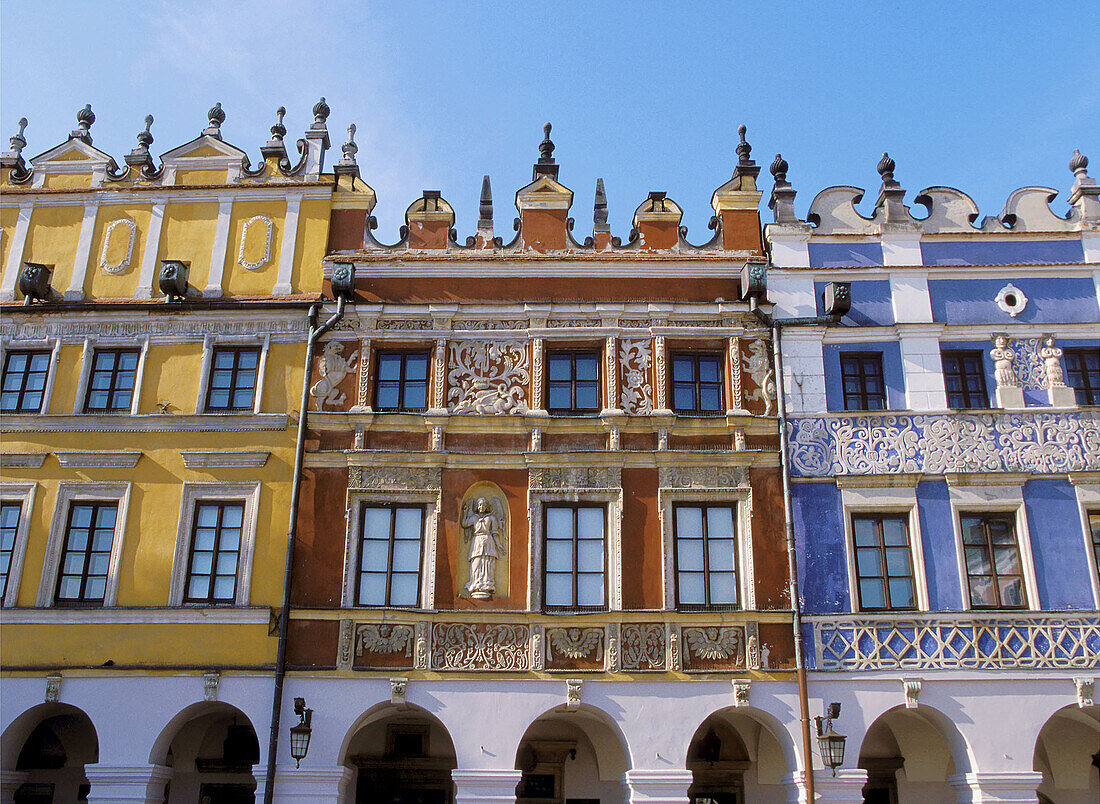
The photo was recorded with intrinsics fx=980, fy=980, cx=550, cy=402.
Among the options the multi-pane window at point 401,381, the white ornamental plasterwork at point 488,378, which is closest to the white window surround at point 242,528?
the multi-pane window at point 401,381

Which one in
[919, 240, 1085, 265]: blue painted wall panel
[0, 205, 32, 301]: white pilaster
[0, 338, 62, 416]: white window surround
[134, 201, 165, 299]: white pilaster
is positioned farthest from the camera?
[0, 205, 32, 301]: white pilaster

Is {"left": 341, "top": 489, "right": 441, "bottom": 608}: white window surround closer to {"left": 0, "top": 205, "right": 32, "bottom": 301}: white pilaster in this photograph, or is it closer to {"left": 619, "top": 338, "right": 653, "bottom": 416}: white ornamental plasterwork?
{"left": 619, "top": 338, "right": 653, "bottom": 416}: white ornamental plasterwork

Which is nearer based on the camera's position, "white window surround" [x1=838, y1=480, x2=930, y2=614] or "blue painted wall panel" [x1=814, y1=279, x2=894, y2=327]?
"white window surround" [x1=838, y1=480, x2=930, y2=614]

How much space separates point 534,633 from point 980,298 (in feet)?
30.8

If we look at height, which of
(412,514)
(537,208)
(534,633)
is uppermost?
(537,208)

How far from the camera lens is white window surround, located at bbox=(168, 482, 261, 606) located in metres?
15.1

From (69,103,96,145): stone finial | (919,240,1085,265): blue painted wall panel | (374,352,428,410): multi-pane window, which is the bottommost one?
(374,352,428,410): multi-pane window

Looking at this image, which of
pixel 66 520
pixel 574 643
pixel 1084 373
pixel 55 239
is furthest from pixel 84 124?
pixel 1084 373

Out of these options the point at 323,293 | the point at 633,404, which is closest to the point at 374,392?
the point at 323,293

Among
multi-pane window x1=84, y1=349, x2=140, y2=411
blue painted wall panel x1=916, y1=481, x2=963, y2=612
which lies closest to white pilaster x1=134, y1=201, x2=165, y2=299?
multi-pane window x1=84, y1=349, x2=140, y2=411

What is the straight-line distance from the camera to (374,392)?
1641 cm

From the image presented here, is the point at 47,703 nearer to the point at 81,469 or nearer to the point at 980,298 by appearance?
the point at 81,469

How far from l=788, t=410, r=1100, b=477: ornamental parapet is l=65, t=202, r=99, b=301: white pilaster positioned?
12471mm

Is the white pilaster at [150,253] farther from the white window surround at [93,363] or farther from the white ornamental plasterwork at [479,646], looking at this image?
the white ornamental plasterwork at [479,646]
